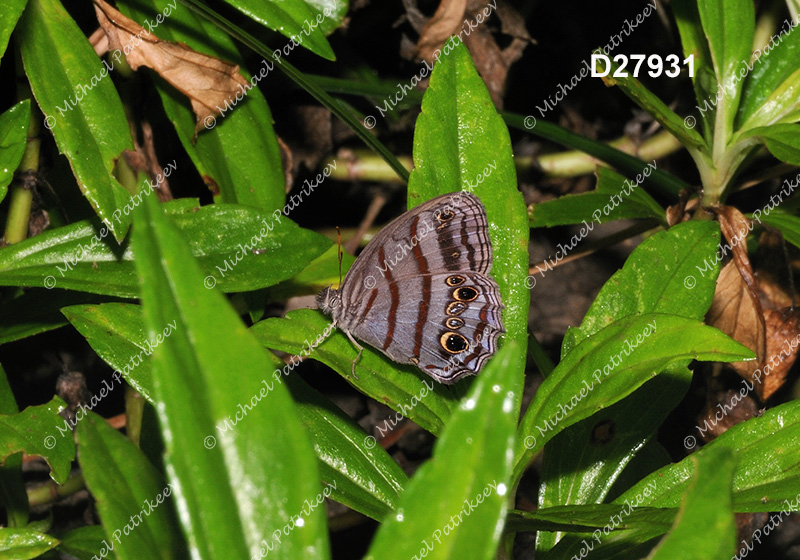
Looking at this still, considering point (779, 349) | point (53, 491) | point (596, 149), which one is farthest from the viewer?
point (596, 149)

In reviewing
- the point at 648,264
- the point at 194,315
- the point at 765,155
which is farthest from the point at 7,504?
the point at 765,155

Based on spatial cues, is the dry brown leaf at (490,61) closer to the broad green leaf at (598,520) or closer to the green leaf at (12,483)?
the broad green leaf at (598,520)

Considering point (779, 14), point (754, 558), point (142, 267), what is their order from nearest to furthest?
point (142, 267) < point (754, 558) < point (779, 14)

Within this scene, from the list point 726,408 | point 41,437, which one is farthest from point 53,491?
point 726,408

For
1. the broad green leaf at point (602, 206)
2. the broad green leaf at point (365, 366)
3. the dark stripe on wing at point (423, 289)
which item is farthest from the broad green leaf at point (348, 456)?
the broad green leaf at point (602, 206)

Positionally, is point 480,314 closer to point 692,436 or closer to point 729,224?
point 729,224

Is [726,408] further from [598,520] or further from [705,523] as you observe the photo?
[705,523]

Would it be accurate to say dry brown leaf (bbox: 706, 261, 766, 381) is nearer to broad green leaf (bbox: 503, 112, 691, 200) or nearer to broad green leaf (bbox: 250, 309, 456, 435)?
broad green leaf (bbox: 503, 112, 691, 200)
